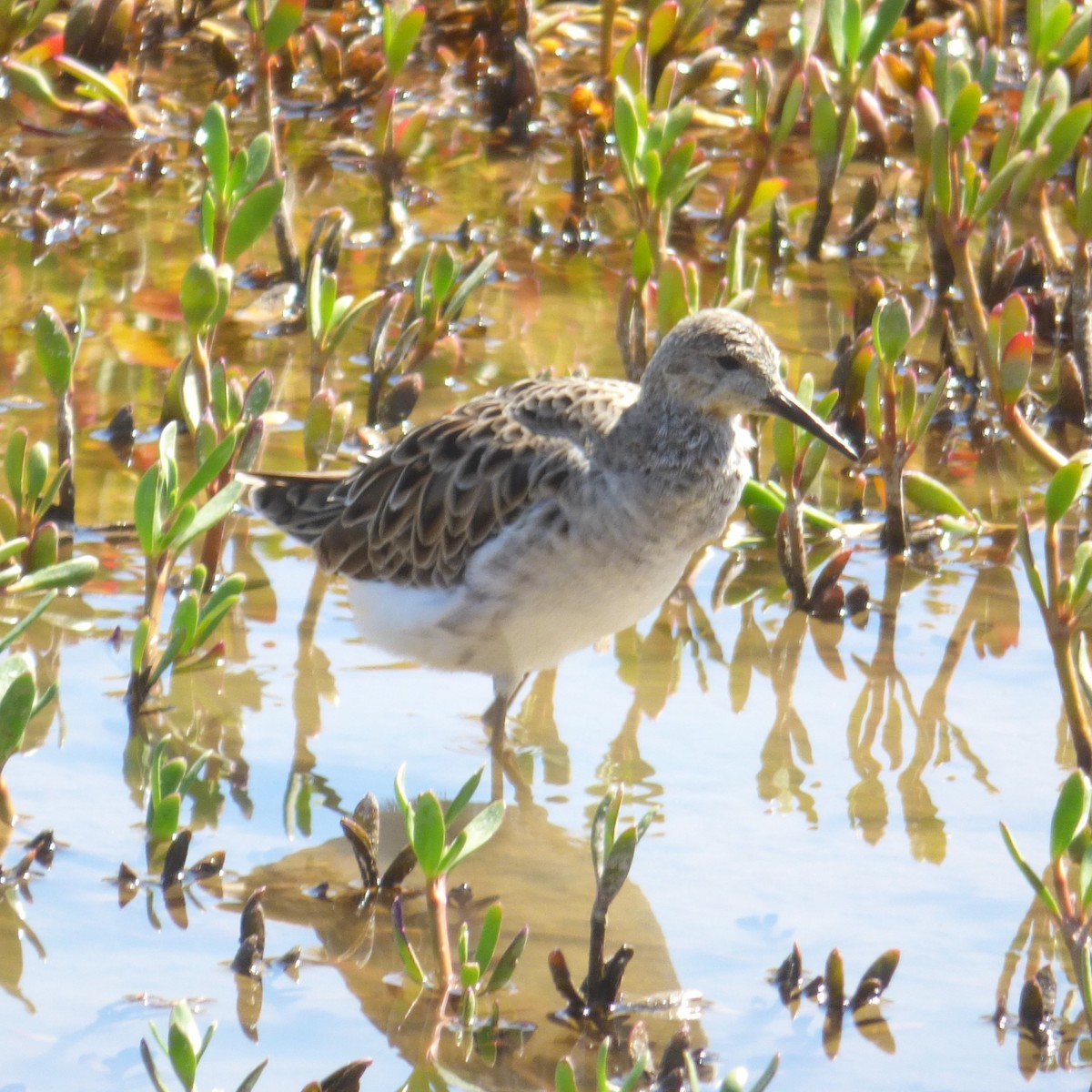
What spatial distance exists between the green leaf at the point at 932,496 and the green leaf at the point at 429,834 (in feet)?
9.54

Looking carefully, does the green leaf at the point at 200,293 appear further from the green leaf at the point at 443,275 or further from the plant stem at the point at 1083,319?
the plant stem at the point at 1083,319

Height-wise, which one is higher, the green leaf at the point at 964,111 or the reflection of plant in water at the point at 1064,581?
the green leaf at the point at 964,111

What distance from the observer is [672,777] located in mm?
4977

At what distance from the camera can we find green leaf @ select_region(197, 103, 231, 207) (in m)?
5.45

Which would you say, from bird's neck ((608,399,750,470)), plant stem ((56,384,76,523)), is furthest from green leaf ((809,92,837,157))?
plant stem ((56,384,76,523))

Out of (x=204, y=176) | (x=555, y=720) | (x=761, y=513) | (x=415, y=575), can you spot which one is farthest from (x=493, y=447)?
(x=204, y=176)

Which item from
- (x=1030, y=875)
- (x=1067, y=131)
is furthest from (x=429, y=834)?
(x=1067, y=131)

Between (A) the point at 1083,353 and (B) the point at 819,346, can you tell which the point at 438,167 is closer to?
(B) the point at 819,346

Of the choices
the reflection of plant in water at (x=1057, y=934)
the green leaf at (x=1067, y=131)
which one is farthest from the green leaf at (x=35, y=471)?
the green leaf at (x=1067, y=131)

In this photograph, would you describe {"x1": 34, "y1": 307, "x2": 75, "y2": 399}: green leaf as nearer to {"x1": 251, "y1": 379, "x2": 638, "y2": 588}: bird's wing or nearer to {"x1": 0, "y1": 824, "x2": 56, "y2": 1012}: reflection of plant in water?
{"x1": 251, "y1": 379, "x2": 638, "y2": 588}: bird's wing

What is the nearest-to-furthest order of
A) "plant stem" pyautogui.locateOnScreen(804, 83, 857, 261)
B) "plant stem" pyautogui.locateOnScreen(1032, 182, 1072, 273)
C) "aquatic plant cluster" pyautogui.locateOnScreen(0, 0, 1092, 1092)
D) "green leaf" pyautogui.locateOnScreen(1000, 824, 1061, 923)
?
"green leaf" pyautogui.locateOnScreen(1000, 824, 1061, 923), "aquatic plant cluster" pyautogui.locateOnScreen(0, 0, 1092, 1092), "plant stem" pyautogui.locateOnScreen(1032, 182, 1072, 273), "plant stem" pyautogui.locateOnScreen(804, 83, 857, 261)

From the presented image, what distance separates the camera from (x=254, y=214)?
554 centimetres

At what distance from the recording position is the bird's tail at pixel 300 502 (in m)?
5.71

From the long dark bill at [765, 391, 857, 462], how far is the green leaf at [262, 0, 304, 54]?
268 cm
